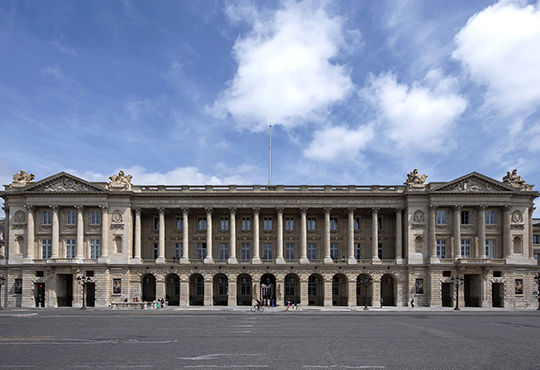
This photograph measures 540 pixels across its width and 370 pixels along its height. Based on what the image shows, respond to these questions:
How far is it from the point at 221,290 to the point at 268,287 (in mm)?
7774

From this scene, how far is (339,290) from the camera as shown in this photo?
67.8 meters

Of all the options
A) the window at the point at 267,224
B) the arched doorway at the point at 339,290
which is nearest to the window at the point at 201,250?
the window at the point at 267,224

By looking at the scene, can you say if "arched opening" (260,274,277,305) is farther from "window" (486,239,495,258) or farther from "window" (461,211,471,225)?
"window" (486,239,495,258)

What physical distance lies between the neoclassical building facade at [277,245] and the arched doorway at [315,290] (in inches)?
12.4

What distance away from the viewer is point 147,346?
25266mm

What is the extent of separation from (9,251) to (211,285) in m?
28.9

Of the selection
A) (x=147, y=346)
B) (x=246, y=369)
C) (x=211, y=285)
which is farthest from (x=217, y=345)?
(x=211, y=285)

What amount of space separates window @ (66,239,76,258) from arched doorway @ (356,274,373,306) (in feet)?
135

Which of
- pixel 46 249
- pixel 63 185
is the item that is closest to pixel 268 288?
pixel 46 249

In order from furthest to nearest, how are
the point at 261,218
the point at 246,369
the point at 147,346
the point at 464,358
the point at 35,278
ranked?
the point at 261,218 → the point at 35,278 → the point at 147,346 → the point at 464,358 → the point at 246,369

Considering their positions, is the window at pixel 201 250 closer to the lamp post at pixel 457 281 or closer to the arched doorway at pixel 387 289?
the arched doorway at pixel 387 289

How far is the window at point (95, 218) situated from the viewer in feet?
212

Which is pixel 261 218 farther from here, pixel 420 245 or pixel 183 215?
pixel 420 245

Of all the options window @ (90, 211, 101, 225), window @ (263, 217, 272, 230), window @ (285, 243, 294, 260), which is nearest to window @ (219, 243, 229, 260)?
window @ (263, 217, 272, 230)
